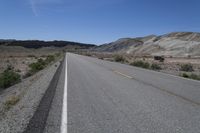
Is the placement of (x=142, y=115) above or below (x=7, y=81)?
above

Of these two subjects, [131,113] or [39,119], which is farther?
[131,113]

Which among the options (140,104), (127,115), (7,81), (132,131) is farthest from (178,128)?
(7,81)

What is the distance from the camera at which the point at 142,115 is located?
23.9 ft

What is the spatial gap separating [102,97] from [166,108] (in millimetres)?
2688

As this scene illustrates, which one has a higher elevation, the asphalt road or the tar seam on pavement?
the asphalt road

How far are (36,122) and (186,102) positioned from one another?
4820 mm

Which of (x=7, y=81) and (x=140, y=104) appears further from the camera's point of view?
(x=7, y=81)

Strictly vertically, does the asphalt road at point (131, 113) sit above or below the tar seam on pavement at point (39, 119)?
above

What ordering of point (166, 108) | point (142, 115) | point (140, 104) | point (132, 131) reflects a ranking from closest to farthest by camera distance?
point (132, 131) → point (142, 115) → point (166, 108) → point (140, 104)

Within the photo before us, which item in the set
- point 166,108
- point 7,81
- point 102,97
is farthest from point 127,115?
point 7,81

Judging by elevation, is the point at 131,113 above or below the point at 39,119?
above

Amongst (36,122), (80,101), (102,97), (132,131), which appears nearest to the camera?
(132,131)

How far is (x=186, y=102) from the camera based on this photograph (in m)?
9.15

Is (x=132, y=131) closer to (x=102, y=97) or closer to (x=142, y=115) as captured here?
(x=142, y=115)
